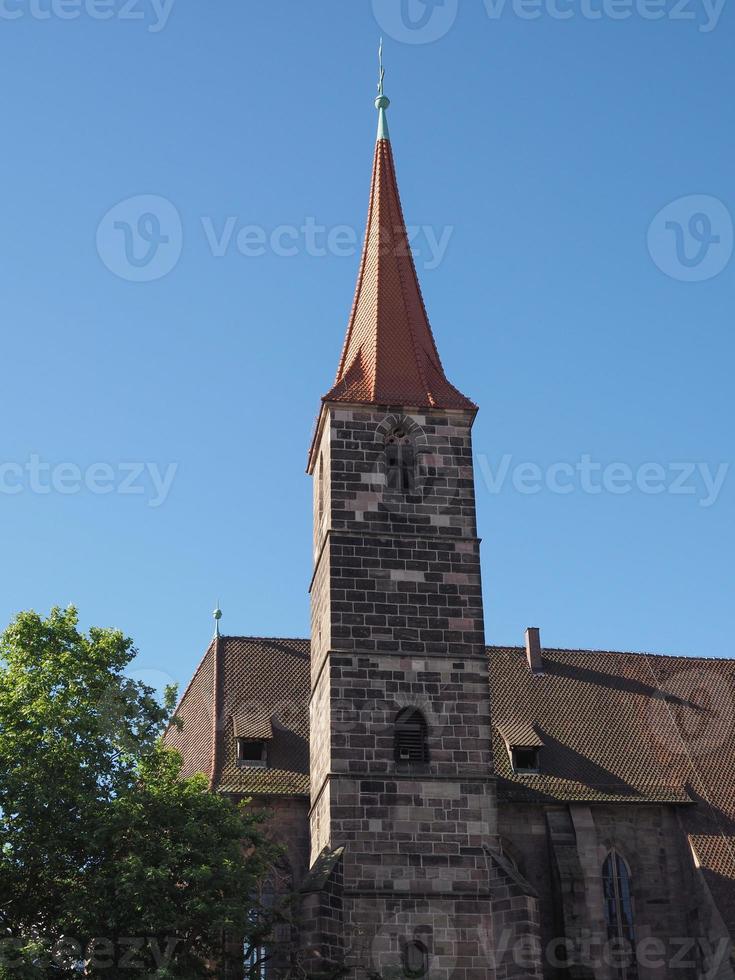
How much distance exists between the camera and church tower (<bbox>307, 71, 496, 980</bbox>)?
25469mm

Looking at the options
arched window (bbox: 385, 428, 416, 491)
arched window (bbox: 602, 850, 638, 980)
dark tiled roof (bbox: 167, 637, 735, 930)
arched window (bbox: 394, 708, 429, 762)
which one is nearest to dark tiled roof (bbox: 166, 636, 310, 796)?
dark tiled roof (bbox: 167, 637, 735, 930)

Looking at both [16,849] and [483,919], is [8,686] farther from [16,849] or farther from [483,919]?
[483,919]

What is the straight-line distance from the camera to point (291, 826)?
3098cm

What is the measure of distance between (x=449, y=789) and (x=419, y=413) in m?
7.58

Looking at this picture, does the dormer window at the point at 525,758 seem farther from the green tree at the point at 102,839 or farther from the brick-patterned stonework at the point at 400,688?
the green tree at the point at 102,839

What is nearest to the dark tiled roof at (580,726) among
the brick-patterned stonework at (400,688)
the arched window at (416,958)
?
the brick-patterned stonework at (400,688)

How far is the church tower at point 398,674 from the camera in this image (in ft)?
83.6

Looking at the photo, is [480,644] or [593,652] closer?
[480,644]

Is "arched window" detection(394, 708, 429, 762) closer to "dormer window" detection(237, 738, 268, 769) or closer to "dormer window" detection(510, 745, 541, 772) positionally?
"dormer window" detection(237, 738, 268, 769)

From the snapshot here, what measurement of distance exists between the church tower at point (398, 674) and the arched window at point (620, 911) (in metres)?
6.69

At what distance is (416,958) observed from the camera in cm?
2531

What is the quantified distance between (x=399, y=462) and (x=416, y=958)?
935 centimetres

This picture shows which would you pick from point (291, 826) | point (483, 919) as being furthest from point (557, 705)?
point (483, 919)

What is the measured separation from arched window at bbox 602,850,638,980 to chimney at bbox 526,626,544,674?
568cm
